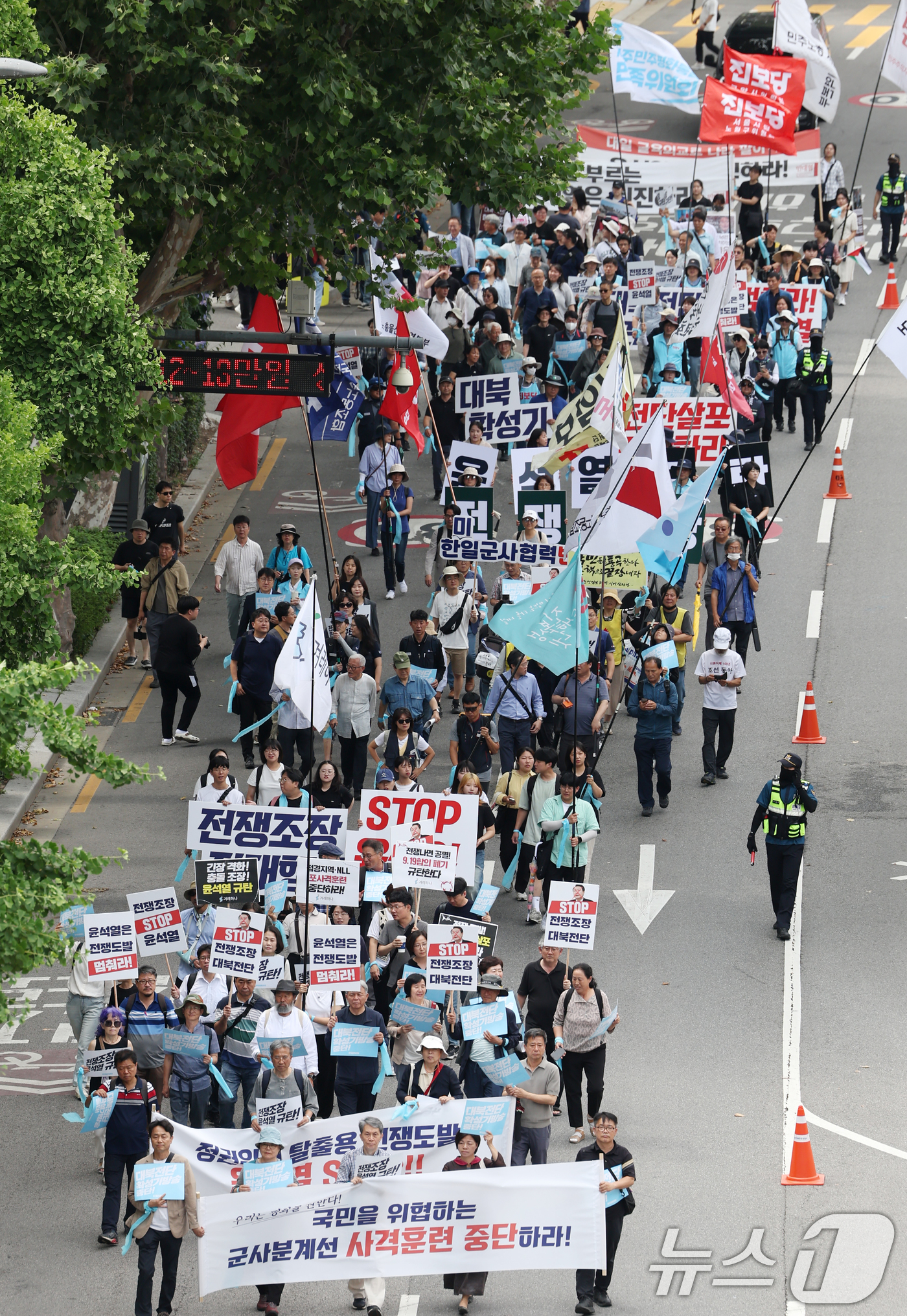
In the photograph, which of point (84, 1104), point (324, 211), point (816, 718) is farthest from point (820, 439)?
point (84, 1104)

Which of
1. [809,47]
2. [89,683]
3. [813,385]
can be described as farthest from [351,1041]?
[809,47]

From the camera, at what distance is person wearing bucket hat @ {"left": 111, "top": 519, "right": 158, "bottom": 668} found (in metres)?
22.2

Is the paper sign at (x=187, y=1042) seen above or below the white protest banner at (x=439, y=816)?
below

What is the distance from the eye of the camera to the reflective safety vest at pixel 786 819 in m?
17.5

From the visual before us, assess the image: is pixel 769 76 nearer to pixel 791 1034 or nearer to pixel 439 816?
pixel 439 816

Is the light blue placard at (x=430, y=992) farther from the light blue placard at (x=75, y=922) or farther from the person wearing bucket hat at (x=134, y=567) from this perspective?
the person wearing bucket hat at (x=134, y=567)

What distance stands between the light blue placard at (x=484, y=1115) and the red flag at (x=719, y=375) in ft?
42.4

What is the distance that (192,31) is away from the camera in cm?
1848

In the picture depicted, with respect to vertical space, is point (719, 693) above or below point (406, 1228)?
above

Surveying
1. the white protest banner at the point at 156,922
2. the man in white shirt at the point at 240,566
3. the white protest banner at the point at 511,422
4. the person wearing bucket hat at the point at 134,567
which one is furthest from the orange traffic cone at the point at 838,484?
the white protest banner at the point at 156,922

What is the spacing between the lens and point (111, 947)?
14.9 m

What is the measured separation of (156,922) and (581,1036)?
10.3 feet

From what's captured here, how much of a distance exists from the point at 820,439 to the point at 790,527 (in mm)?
2724

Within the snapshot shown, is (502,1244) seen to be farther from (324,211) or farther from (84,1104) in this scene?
(324,211)
